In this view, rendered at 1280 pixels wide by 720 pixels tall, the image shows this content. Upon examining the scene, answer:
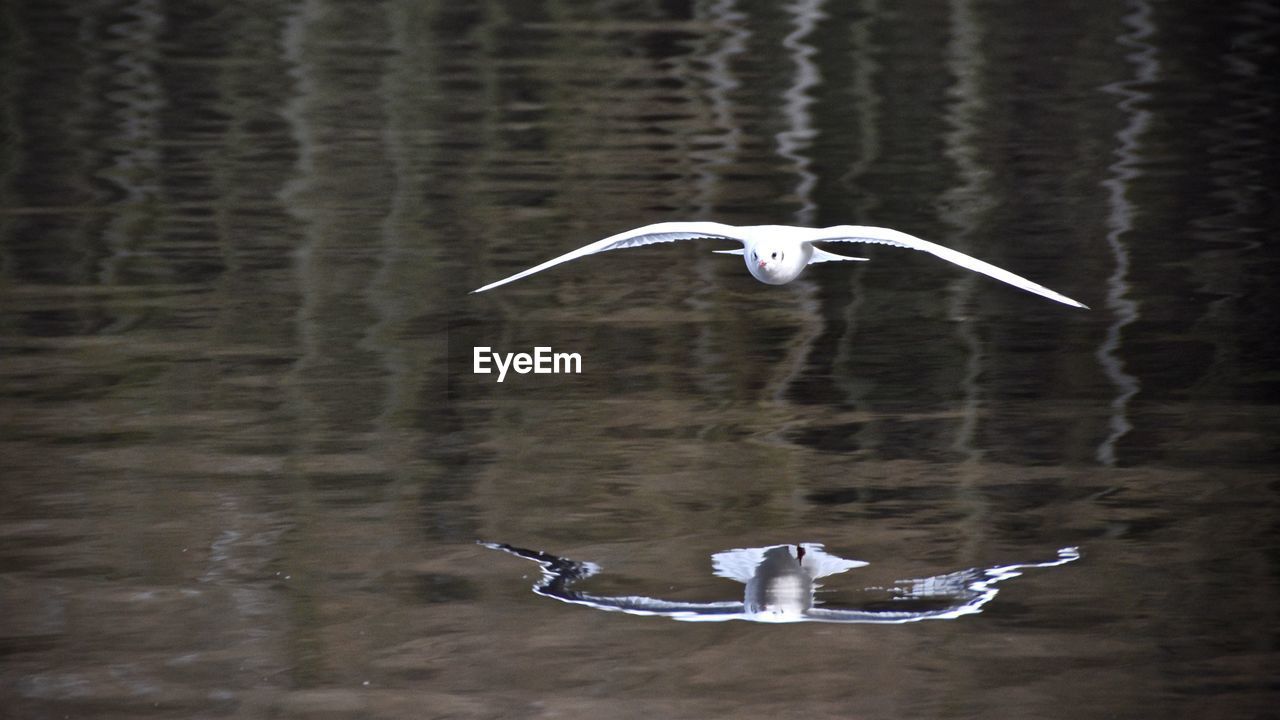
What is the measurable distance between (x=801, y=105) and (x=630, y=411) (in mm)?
8724

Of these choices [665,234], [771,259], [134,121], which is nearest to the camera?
[771,259]

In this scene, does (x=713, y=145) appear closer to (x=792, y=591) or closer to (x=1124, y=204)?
(x=1124, y=204)

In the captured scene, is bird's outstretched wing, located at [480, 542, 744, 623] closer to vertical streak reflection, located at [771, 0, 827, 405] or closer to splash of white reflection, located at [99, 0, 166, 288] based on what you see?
vertical streak reflection, located at [771, 0, 827, 405]

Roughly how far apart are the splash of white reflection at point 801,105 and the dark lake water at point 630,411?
0.29ft

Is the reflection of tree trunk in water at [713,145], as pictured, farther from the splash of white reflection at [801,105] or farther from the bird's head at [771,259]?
the bird's head at [771,259]

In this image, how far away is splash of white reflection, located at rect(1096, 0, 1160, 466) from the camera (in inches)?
309

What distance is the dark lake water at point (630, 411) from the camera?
5.46 meters

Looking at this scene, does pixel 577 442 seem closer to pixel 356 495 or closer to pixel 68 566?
pixel 356 495

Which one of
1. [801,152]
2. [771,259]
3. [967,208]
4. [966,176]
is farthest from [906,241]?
[801,152]

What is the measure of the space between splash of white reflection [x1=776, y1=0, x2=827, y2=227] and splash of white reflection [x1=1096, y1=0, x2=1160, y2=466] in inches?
80.6

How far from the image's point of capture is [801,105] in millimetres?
16031

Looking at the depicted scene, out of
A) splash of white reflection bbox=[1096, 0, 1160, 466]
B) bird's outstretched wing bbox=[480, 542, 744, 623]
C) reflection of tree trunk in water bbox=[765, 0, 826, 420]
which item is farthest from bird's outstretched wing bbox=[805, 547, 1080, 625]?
reflection of tree trunk in water bbox=[765, 0, 826, 420]

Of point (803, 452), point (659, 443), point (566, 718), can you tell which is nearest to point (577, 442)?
point (659, 443)

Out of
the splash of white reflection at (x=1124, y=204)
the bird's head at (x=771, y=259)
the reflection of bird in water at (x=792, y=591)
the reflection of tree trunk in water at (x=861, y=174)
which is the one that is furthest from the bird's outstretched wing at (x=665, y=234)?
the splash of white reflection at (x=1124, y=204)
